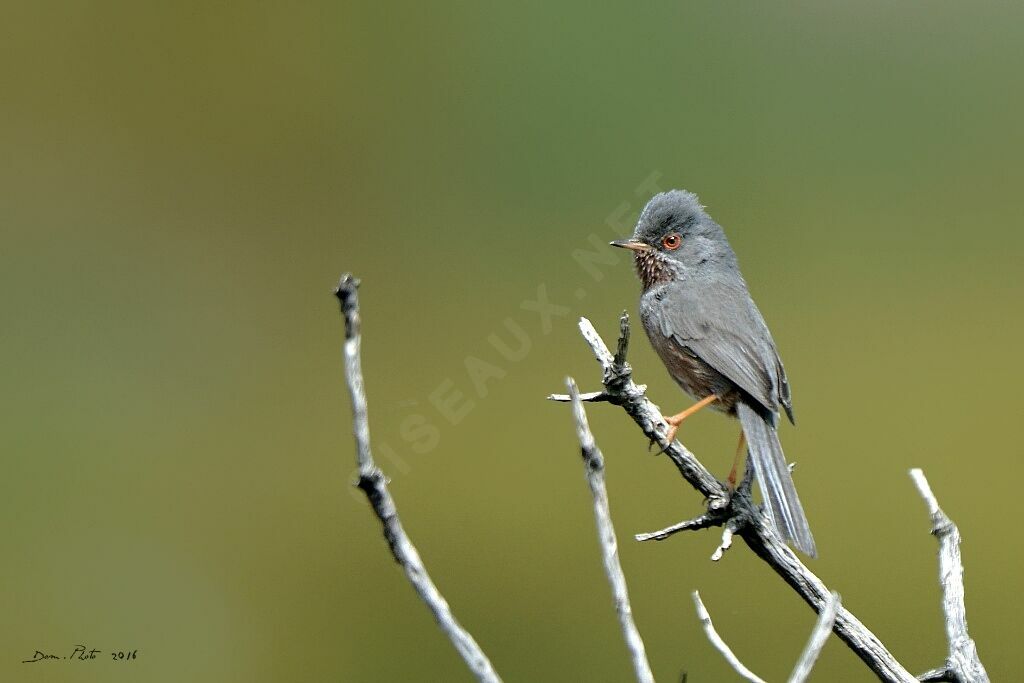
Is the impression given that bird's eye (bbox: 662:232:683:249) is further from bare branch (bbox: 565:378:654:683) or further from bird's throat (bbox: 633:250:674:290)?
bare branch (bbox: 565:378:654:683)

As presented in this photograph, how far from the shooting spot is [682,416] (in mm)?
3238

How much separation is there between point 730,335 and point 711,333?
7 cm

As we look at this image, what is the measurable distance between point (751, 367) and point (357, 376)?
231cm

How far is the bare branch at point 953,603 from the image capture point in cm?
231

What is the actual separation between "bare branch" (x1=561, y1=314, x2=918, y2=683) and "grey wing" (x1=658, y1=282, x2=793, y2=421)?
0.69 m

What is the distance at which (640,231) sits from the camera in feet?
13.0

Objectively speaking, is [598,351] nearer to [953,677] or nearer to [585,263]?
[953,677]

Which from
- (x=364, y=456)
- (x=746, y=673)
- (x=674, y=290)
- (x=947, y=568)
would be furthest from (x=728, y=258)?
(x=364, y=456)

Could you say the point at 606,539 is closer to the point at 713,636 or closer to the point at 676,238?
the point at 713,636

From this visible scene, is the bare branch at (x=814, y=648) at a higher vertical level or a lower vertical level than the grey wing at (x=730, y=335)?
lower

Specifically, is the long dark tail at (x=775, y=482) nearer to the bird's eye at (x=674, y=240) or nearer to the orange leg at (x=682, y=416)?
the orange leg at (x=682, y=416)

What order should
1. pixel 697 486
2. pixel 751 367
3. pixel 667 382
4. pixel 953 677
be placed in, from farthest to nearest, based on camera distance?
pixel 667 382, pixel 751 367, pixel 697 486, pixel 953 677

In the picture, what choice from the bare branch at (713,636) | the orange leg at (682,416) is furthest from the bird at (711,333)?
the bare branch at (713,636)

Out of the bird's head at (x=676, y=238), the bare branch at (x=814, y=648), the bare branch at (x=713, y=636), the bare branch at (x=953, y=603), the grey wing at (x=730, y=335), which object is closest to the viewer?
the bare branch at (x=814, y=648)
